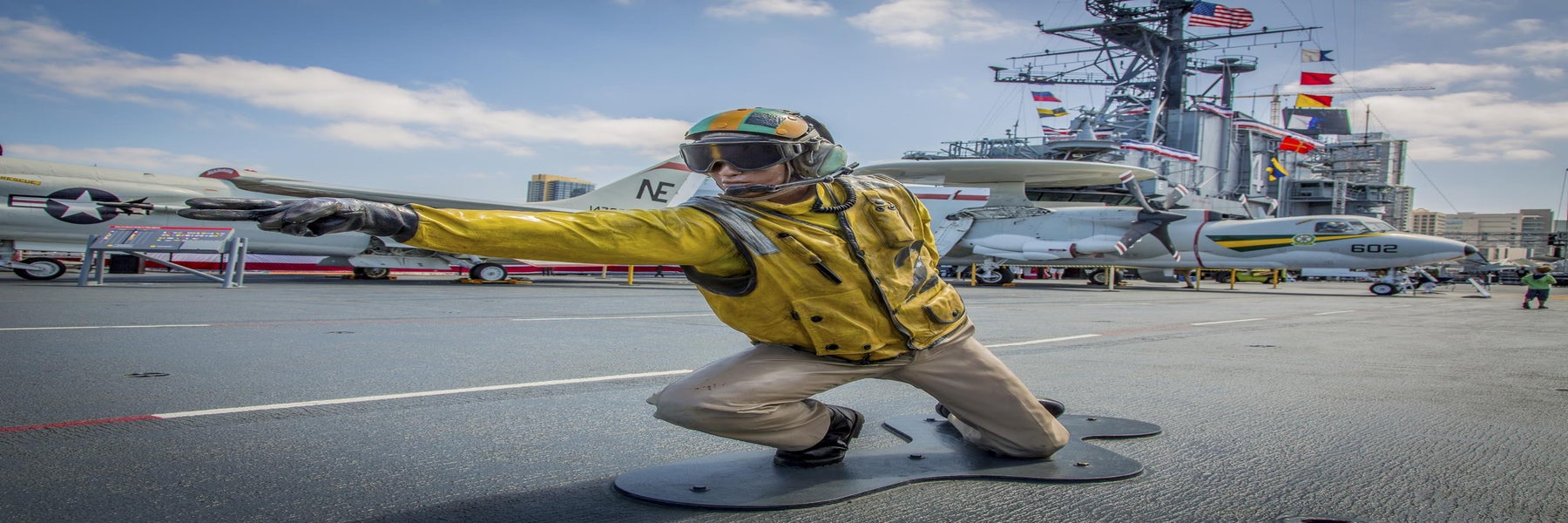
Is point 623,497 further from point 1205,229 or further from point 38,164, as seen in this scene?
point 1205,229

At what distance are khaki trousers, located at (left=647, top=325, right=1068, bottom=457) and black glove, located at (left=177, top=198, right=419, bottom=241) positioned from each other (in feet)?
3.22

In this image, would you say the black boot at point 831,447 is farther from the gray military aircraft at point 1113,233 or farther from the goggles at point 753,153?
the gray military aircraft at point 1113,233

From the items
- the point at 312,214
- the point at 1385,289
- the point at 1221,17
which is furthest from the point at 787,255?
the point at 1221,17

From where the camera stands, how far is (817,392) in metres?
2.62

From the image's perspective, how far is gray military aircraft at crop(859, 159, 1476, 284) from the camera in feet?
67.9

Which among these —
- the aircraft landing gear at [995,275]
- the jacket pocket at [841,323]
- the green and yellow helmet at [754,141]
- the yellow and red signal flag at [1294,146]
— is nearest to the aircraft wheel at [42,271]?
the green and yellow helmet at [754,141]

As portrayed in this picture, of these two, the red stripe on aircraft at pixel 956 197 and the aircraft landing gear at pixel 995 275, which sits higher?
the red stripe on aircraft at pixel 956 197

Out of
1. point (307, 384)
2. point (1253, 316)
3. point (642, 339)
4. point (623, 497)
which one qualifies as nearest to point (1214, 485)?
point (623, 497)

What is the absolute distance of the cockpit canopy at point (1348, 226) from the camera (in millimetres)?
20703

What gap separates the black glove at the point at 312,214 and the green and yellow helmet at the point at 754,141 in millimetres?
963

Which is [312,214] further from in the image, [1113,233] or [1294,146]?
[1294,146]

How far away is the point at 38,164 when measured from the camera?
16.8m

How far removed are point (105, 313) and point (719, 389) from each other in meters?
8.61

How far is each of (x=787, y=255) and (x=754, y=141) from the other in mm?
391
